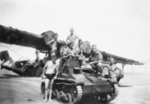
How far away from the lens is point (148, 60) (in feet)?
13.9

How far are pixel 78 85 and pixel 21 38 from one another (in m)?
1.85

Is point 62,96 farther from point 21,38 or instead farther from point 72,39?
point 21,38

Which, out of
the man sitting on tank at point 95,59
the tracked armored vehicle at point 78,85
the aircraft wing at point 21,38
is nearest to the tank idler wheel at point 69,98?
the tracked armored vehicle at point 78,85

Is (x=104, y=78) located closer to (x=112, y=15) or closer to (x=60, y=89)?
(x=60, y=89)

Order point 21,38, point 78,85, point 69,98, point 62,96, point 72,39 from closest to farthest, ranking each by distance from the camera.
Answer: point 78,85
point 69,98
point 62,96
point 72,39
point 21,38

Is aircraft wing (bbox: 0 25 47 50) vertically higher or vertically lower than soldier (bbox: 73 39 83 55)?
higher

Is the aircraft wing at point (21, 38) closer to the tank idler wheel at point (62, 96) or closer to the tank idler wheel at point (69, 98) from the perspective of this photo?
the tank idler wheel at point (62, 96)

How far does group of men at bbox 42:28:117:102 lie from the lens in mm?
3760

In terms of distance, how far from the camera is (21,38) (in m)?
4.38

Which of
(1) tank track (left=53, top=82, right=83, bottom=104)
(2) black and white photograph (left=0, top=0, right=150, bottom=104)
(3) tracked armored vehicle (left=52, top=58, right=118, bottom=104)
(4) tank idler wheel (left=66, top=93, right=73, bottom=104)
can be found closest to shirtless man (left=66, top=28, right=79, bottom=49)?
(2) black and white photograph (left=0, top=0, right=150, bottom=104)

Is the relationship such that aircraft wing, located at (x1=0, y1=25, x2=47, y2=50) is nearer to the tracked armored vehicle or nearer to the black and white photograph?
the black and white photograph

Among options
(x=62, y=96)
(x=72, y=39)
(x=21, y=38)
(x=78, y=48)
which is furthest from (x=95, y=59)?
(x=21, y=38)

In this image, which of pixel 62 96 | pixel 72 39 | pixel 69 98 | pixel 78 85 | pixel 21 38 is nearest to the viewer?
pixel 78 85

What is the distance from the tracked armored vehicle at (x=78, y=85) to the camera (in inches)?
134
